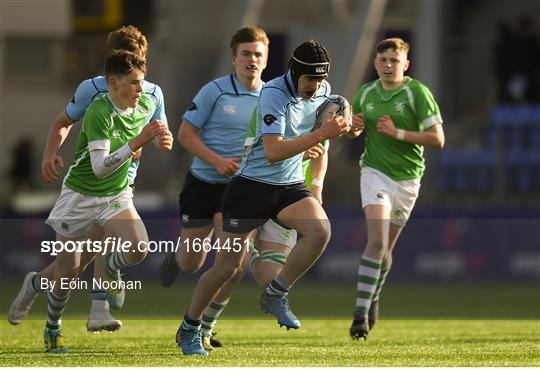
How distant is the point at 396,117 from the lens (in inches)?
508

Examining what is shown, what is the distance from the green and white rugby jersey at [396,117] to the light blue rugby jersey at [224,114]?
3.72ft

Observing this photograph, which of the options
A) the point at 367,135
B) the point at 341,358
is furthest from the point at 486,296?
the point at 341,358

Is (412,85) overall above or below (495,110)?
above

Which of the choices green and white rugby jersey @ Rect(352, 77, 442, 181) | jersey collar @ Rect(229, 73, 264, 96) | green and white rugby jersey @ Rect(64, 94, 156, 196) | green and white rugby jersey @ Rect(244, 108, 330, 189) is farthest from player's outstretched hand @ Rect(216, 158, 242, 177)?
green and white rugby jersey @ Rect(352, 77, 442, 181)

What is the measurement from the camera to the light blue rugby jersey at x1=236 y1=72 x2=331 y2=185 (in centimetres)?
1036

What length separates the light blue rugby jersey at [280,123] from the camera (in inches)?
408

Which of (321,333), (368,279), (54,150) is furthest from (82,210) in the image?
(321,333)

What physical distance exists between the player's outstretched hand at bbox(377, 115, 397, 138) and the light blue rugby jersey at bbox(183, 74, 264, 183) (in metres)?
1.09

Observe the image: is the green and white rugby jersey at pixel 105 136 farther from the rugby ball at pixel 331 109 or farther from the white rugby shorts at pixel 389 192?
the white rugby shorts at pixel 389 192

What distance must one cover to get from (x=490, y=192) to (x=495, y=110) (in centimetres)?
215

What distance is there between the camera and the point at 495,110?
23719 mm

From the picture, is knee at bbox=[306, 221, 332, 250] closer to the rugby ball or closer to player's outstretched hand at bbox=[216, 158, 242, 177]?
the rugby ball

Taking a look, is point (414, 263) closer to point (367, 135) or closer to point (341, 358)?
point (367, 135)

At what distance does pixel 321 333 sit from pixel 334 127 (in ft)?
13.2
